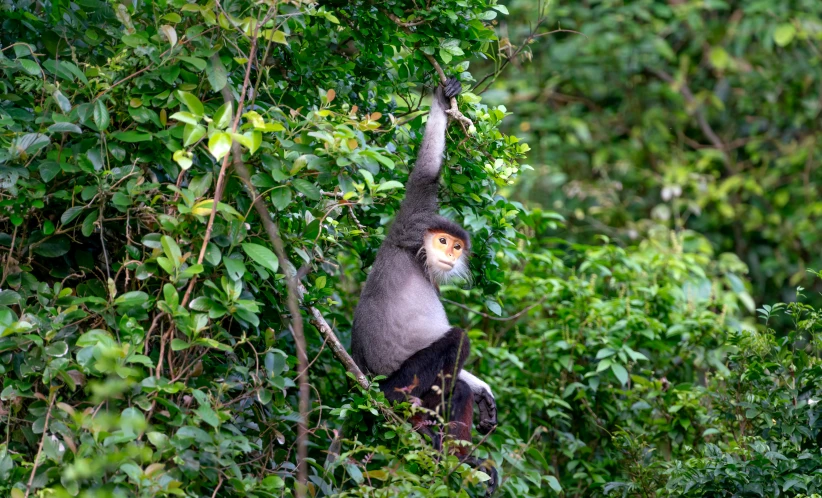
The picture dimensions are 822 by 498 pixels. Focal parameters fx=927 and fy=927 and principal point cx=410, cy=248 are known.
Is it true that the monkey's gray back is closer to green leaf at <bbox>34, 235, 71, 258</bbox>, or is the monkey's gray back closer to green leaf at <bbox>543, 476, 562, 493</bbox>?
green leaf at <bbox>543, 476, 562, 493</bbox>

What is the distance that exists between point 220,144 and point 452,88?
1498 millimetres

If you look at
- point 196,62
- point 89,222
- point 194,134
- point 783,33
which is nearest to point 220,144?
point 194,134

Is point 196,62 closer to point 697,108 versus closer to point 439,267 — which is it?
point 439,267

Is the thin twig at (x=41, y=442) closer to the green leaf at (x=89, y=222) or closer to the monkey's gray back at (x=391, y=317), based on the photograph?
the green leaf at (x=89, y=222)

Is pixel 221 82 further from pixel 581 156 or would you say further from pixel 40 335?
pixel 581 156

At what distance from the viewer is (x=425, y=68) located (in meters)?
3.88

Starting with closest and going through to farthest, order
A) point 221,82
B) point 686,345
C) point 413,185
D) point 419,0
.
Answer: point 221,82, point 419,0, point 413,185, point 686,345

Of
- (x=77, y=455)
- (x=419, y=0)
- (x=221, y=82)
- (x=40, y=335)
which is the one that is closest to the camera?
(x=77, y=455)

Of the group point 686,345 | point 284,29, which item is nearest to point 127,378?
point 284,29

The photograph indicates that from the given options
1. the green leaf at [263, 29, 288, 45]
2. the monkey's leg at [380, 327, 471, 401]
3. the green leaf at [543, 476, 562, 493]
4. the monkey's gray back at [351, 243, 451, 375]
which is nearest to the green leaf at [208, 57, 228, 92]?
the green leaf at [263, 29, 288, 45]

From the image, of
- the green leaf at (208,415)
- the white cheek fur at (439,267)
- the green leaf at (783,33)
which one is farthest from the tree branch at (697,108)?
the green leaf at (208,415)

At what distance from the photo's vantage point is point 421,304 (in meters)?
4.16

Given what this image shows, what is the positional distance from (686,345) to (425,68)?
2.28 m

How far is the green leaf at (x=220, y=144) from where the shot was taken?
2.65 metres
